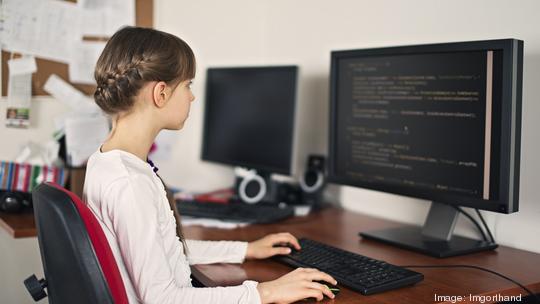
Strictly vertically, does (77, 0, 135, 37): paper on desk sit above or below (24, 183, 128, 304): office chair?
above

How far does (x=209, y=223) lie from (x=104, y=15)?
830mm

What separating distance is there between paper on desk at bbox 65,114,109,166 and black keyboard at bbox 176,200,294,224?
1.14 ft

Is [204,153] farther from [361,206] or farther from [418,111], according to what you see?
[418,111]

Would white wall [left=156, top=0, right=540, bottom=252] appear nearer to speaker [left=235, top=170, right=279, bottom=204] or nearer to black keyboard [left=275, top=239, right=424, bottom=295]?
speaker [left=235, top=170, right=279, bottom=204]

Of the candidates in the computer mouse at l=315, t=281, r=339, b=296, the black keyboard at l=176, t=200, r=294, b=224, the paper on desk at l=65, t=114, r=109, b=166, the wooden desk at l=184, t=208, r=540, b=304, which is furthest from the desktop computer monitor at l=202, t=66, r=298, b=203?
the computer mouse at l=315, t=281, r=339, b=296

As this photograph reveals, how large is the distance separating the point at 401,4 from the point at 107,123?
1044mm

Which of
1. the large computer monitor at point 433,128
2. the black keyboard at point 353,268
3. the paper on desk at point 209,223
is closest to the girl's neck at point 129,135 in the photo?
the black keyboard at point 353,268

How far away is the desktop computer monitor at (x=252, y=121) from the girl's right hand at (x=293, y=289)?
0.78 meters

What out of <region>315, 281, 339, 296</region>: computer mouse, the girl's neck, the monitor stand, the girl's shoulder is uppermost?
the girl's neck

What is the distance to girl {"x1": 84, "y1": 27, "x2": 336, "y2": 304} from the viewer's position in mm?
1049

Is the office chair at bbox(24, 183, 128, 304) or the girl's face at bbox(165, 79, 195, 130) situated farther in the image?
the girl's face at bbox(165, 79, 195, 130)

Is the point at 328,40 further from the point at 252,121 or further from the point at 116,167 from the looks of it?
the point at 116,167

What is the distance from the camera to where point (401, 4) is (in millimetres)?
1748

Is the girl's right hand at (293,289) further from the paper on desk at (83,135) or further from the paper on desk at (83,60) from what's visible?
the paper on desk at (83,60)
